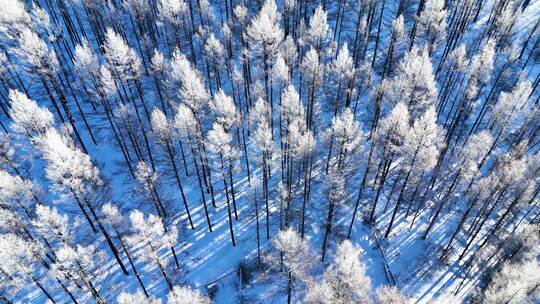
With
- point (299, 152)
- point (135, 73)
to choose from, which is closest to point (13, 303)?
point (135, 73)

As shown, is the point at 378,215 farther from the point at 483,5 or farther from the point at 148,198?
the point at 483,5

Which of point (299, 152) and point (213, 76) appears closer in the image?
point (299, 152)

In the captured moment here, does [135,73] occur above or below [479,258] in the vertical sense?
above

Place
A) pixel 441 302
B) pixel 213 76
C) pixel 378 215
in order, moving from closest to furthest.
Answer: pixel 441 302, pixel 378 215, pixel 213 76

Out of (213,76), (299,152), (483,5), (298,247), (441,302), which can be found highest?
(483,5)

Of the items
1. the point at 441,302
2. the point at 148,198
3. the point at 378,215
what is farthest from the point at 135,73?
the point at 441,302

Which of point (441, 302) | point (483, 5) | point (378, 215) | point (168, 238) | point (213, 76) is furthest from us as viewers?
point (483, 5)
